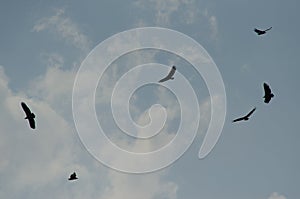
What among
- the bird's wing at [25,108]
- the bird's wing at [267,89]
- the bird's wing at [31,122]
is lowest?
the bird's wing at [267,89]

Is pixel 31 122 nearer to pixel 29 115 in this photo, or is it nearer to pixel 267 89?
pixel 29 115

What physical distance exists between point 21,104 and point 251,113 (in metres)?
21.0

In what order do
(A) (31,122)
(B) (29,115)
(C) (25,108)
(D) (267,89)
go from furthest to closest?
(A) (31,122), (B) (29,115), (C) (25,108), (D) (267,89)

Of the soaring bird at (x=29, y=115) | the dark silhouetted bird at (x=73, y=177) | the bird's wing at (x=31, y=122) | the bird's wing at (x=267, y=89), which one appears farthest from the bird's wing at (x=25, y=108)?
the bird's wing at (x=267, y=89)

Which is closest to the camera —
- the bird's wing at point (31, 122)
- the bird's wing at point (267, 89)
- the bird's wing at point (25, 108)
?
the bird's wing at point (267, 89)

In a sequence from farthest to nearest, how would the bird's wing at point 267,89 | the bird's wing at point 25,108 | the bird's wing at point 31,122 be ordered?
the bird's wing at point 31,122
the bird's wing at point 25,108
the bird's wing at point 267,89

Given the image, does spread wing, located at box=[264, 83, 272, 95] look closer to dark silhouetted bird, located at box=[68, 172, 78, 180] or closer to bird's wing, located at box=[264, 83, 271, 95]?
bird's wing, located at box=[264, 83, 271, 95]

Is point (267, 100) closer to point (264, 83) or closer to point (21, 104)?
point (264, 83)

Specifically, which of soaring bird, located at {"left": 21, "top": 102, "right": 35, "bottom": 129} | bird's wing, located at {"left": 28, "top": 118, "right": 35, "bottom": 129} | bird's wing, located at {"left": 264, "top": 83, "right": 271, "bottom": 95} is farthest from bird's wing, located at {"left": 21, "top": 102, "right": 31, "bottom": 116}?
bird's wing, located at {"left": 264, "top": 83, "right": 271, "bottom": 95}

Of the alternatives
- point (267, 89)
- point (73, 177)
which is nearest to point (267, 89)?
point (267, 89)

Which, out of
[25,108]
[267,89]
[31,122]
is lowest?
[267,89]

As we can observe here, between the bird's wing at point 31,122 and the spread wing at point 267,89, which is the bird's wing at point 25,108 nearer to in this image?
the bird's wing at point 31,122

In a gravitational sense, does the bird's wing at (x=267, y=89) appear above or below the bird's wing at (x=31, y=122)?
below

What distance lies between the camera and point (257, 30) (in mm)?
42125
